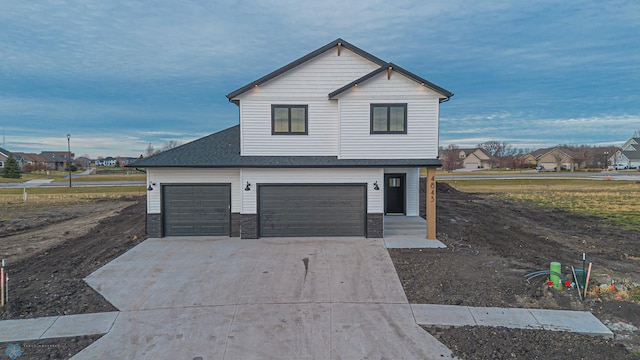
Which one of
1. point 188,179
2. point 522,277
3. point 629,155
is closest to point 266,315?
point 522,277

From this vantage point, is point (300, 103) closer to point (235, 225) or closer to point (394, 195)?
point (235, 225)

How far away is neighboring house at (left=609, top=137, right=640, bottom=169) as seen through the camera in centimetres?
8282

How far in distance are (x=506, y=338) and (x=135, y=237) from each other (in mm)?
12422

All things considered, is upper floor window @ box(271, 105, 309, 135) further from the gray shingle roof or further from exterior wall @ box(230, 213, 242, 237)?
exterior wall @ box(230, 213, 242, 237)

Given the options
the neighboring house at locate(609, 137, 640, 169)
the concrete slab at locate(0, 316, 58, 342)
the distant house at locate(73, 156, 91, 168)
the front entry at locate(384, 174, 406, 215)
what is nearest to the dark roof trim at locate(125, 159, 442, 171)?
the front entry at locate(384, 174, 406, 215)

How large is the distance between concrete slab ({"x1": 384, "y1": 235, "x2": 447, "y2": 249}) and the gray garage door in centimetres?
119

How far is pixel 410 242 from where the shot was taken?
12.1 metres

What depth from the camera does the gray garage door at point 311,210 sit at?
42.8 ft

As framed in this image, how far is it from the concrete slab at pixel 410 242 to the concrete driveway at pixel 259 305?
850 mm

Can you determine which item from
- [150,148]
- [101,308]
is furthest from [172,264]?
[150,148]

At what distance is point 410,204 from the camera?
1588 cm

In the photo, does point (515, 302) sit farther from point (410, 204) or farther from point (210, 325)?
point (410, 204)

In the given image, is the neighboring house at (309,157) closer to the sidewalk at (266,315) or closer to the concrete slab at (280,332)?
the sidewalk at (266,315)

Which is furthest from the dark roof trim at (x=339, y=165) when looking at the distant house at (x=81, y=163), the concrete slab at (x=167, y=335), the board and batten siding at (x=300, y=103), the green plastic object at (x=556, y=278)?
the distant house at (x=81, y=163)
